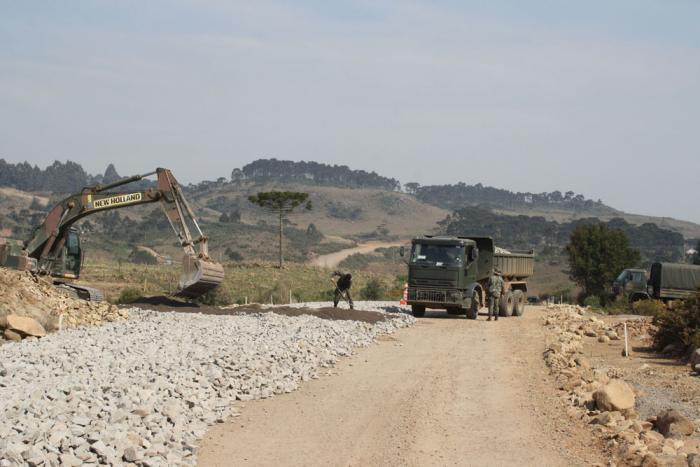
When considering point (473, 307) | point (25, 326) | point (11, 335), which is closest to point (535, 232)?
point (473, 307)

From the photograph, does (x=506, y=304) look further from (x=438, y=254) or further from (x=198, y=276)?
(x=198, y=276)

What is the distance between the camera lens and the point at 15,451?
8953mm

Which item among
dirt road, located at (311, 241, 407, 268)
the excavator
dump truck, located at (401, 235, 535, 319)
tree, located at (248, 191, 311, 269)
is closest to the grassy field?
tree, located at (248, 191, 311, 269)

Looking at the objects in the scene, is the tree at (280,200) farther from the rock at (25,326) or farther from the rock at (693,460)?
the rock at (693,460)

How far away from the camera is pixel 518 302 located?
34125 millimetres

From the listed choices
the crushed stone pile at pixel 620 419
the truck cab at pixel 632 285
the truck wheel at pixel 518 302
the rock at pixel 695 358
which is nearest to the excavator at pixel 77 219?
the truck wheel at pixel 518 302

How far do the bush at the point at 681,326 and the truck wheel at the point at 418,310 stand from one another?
341 inches

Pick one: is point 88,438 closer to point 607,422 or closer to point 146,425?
point 146,425

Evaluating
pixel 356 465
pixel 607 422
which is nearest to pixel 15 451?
pixel 356 465

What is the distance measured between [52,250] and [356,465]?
855 inches

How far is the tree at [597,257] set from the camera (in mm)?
62906

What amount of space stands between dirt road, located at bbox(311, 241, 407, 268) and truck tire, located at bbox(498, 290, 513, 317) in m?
68.4

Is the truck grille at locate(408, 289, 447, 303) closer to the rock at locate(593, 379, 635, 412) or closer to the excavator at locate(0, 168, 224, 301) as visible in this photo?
the excavator at locate(0, 168, 224, 301)

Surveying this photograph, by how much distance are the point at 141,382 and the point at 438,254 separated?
17.9 metres
